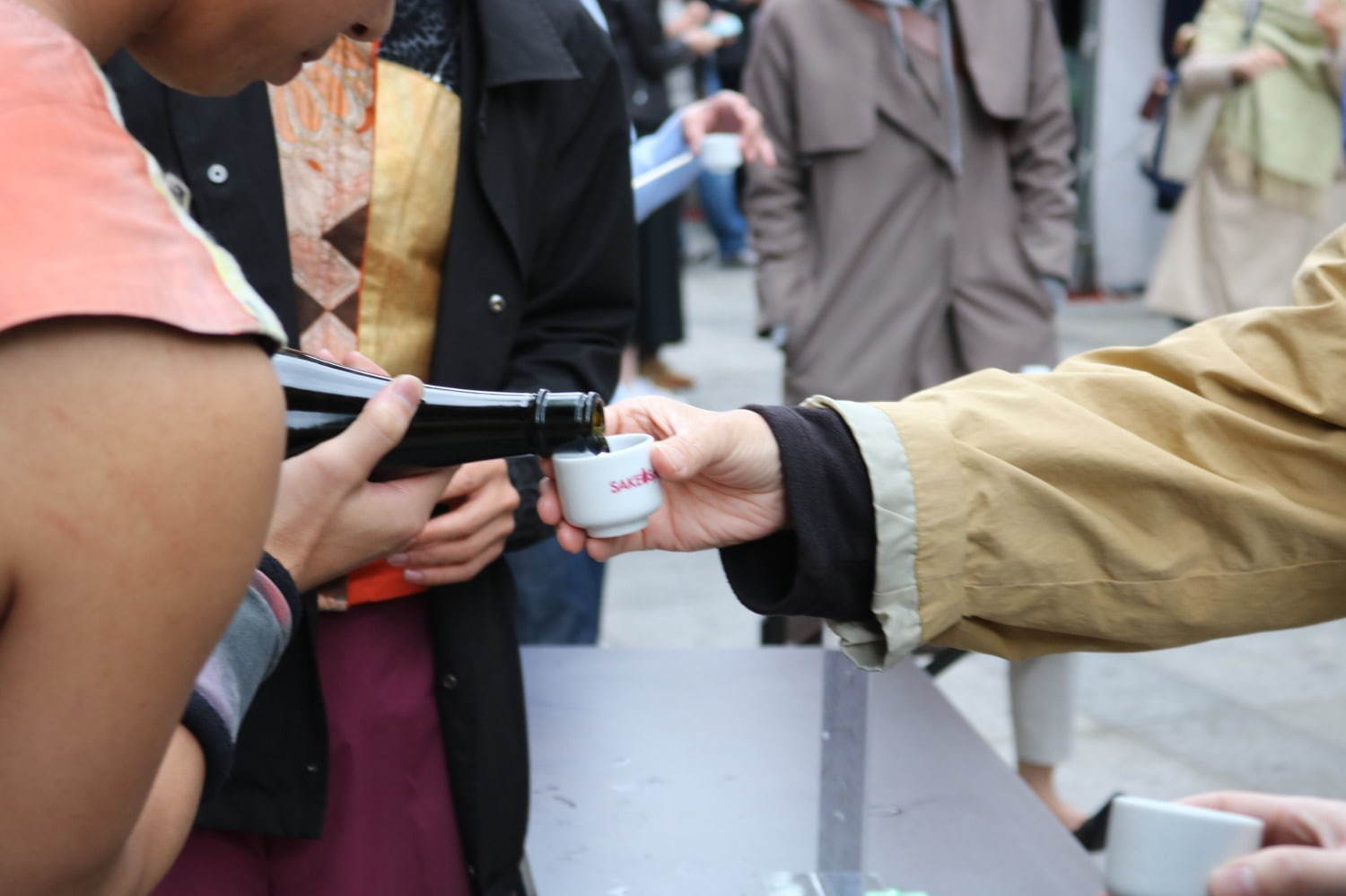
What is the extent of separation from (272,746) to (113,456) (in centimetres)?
111

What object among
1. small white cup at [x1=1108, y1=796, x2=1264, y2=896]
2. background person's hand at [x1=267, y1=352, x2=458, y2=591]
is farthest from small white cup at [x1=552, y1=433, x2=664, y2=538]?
small white cup at [x1=1108, y1=796, x2=1264, y2=896]

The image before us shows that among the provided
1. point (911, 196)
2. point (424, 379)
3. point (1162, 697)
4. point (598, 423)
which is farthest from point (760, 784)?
point (1162, 697)

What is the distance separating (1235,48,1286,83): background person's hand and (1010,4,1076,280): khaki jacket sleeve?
142 cm

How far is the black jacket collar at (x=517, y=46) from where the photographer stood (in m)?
1.98

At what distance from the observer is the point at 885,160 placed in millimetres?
3920

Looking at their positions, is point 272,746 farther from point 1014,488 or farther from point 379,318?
point 1014,488

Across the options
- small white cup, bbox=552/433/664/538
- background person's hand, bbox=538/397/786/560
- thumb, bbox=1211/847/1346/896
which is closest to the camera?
thumb, bbox=1211/847/1346/896

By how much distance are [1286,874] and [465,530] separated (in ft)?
3.77

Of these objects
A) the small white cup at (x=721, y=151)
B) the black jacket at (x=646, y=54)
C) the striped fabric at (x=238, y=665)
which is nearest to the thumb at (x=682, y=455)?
the striped fabric at (x=238, y=665)

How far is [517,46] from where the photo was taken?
78.2 inches

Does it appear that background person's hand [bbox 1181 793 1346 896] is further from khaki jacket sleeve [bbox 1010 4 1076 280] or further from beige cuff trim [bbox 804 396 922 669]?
khaki jacket sleeve [bbox 1010 4 1076 280]

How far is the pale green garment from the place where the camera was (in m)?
5.05

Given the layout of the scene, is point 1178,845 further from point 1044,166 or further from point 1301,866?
point 1044,166

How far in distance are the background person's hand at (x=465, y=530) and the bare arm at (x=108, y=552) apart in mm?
917
